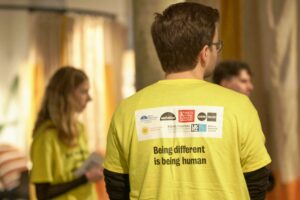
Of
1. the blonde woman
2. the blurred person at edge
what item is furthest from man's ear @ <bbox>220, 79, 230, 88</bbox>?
the blonde woman

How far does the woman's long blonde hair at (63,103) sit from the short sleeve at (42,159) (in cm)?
7

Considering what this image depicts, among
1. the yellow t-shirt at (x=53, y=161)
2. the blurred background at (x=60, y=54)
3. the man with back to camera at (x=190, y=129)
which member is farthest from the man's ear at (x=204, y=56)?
the blurred background at (x=60, y=54)

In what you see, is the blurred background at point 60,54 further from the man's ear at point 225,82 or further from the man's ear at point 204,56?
the man's ear at point 204,56

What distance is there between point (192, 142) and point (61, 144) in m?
1.25

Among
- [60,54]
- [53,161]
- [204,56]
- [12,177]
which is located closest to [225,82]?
[53,161]

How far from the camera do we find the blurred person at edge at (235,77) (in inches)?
98.6

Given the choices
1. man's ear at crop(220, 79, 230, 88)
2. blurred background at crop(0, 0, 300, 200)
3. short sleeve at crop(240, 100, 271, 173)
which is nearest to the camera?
short sleeve at crop(240, 100, 271, 173)

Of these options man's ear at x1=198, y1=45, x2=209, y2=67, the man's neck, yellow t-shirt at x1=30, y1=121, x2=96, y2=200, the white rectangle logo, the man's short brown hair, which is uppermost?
the man's short brown hair

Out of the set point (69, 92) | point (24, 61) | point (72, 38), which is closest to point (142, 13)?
point (69, 92)

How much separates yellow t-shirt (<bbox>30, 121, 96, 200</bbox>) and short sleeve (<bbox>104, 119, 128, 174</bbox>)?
1003 mm

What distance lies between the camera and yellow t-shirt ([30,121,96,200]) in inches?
95.1

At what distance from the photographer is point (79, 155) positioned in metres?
2.58

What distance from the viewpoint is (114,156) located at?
1462mm

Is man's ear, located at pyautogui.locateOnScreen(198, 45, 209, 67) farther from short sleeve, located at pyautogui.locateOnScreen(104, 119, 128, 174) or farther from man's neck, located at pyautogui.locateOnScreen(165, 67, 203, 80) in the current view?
short sleeve, located at pyautogui.locateOnScreen(104, 119, 128, 174)
